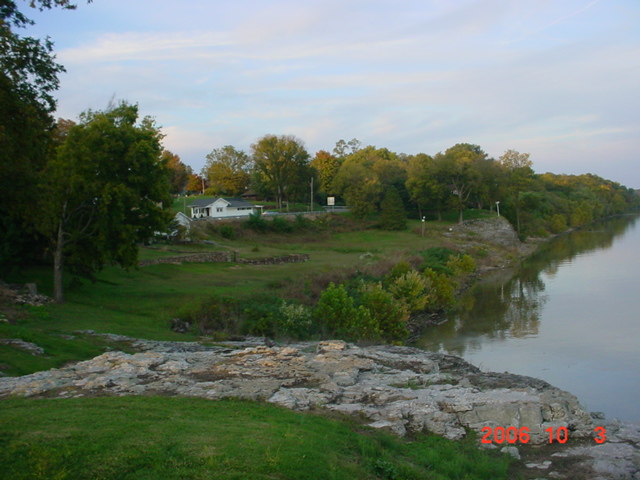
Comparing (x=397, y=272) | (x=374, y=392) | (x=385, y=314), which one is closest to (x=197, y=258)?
(x=397, y=272)

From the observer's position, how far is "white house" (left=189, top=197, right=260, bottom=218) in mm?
74438

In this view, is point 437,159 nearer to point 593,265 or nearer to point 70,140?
point 593,265

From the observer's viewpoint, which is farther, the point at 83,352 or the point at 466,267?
the point at 466,267

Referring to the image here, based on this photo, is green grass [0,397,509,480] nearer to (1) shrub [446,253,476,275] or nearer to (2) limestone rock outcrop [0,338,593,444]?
(2) limestone rock outcrop [0,338,593,444]

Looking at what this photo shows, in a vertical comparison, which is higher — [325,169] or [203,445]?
[325,169]

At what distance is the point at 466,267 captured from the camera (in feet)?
176

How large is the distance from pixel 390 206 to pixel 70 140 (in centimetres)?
5794

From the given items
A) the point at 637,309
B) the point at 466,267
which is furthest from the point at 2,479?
the point at 466,267

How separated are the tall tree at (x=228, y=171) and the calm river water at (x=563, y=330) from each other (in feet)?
192

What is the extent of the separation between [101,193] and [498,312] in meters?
26.7

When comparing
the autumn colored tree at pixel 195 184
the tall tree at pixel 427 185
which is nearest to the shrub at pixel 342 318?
the tall tree at pixel 427 185

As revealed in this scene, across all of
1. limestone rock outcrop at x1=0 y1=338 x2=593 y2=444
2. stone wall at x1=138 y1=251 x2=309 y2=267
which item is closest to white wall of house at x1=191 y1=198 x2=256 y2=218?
stone wall at x1=138 y1=251 x2=309 y2=267

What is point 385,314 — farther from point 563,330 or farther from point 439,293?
point 439,293

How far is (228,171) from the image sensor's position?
338 feet
